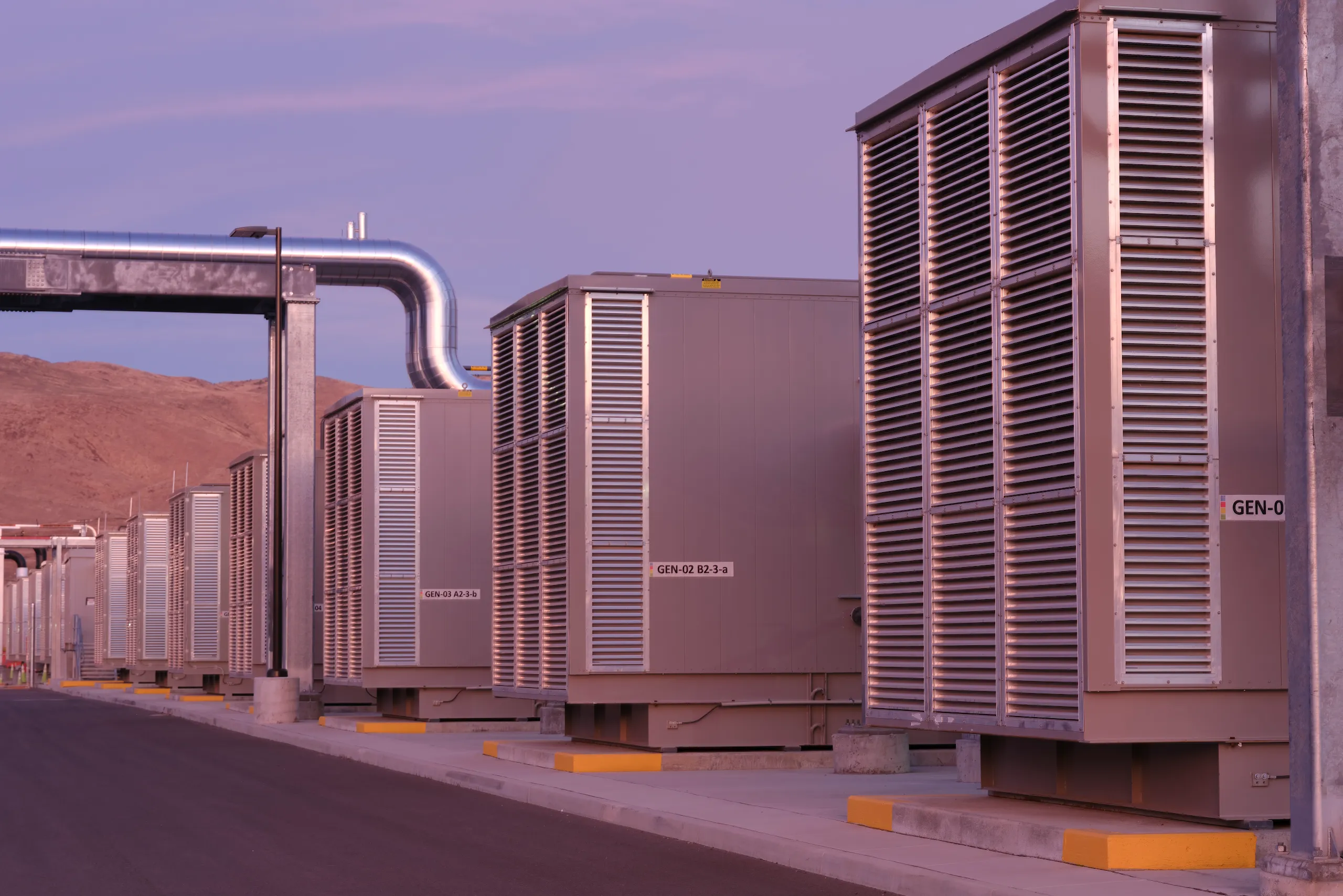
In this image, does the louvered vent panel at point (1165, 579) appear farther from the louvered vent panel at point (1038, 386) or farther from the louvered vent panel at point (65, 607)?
the louvered vent panel at point (65, 607)

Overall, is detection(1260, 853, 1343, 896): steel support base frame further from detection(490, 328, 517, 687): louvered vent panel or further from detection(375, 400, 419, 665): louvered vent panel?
detection(375, 400, 419, 665): louvered vent panel

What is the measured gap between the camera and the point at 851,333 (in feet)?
74.9

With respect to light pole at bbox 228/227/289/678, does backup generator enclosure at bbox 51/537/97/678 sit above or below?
below

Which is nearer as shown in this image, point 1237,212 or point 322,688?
point 1237,212

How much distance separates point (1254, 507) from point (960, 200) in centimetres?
328

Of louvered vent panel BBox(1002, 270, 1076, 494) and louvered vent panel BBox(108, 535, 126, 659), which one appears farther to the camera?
louvered vent panel BBox(108, 535, 126, 659)

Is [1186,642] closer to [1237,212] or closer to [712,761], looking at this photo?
[1237,212]

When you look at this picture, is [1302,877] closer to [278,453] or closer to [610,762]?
[610,762]

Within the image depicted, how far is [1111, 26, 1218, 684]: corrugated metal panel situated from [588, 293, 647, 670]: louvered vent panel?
10247 mm

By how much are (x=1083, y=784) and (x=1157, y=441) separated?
105 inches

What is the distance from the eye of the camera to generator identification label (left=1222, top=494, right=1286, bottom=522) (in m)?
12.6

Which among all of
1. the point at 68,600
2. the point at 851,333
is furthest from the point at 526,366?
the point at 68,600

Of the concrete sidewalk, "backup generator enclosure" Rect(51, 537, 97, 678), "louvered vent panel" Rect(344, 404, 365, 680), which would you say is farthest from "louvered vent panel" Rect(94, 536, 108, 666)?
the concrete sidewalk

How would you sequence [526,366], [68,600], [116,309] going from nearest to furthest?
[526,366] → [116,309] → [68,600]
